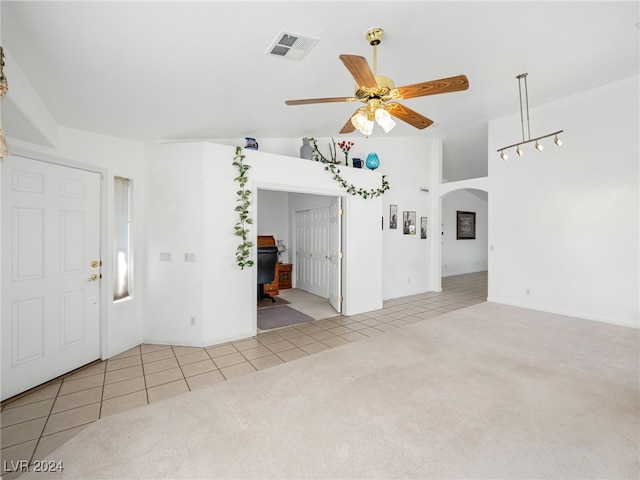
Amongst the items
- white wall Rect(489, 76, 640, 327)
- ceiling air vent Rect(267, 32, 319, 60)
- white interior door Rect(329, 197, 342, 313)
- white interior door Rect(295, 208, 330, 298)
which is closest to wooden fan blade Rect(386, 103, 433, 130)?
ceiling air vent Rect(267, 32, 319, 60)

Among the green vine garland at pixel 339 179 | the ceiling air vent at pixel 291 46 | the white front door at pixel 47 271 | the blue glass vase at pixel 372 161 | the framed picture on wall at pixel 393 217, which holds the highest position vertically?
the ceiling air vent at pixel 291 46

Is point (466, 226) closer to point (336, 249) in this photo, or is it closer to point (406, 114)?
point (336, 249)

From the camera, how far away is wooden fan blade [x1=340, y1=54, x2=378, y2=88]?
178 centimetres

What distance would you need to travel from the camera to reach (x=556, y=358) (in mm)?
3199

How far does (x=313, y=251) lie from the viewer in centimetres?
640

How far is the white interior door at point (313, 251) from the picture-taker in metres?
5.99

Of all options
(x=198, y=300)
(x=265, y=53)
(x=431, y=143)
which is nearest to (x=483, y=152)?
(x=431, y=143)

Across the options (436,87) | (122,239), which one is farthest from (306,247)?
(436,87)

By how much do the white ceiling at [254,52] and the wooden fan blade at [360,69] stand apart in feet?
1.88

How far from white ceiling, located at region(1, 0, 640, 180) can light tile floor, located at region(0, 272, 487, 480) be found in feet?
7.68

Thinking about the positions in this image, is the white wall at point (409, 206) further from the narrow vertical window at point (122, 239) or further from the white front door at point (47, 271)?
the white front door at point (47, 271)

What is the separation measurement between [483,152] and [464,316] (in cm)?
454

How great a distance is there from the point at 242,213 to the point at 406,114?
2.35 meters

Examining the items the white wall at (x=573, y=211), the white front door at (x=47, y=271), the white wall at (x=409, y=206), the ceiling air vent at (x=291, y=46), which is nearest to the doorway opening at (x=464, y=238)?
the white wall at (x=409, y=206)
